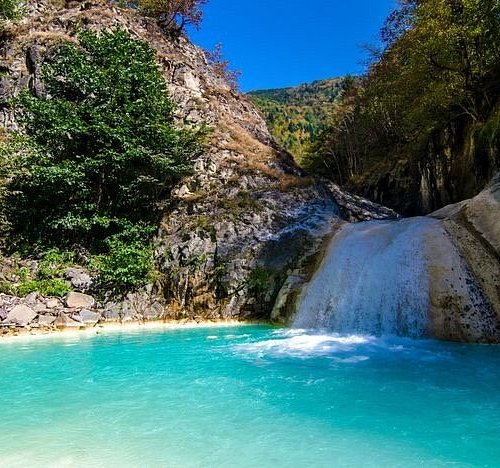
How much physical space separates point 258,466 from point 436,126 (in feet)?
74.2

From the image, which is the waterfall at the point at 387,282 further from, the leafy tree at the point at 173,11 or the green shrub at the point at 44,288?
the leafy tree at the point at 173,11

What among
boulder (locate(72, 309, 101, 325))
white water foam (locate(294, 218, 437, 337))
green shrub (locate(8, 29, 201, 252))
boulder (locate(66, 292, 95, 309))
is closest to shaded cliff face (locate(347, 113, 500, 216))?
white water foam (locate(294, 218, 437, 337))

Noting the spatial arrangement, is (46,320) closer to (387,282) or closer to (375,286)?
(375,286)

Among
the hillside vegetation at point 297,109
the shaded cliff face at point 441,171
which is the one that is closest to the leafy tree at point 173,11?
the shaded cliff face at point 441,171

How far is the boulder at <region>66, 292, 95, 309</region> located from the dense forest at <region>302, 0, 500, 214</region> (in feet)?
54.2

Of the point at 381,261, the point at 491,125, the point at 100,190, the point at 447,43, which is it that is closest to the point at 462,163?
the point at 491,125

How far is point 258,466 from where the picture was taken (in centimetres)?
469

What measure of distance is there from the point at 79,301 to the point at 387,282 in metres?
11.4

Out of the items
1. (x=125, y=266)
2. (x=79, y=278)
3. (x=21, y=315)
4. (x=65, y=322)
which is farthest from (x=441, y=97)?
(x=21, y=315)

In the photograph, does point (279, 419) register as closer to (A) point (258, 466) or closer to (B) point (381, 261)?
(A) point (258, 466)

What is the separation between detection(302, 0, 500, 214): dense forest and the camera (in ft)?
58.7

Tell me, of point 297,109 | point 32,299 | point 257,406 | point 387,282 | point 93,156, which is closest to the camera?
point 257,406

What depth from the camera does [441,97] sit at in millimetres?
20125

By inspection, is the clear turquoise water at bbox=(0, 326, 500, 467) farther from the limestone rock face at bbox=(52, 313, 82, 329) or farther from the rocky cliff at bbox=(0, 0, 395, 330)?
the rocky cliff at bbox=(0, 0, 395, 330)
